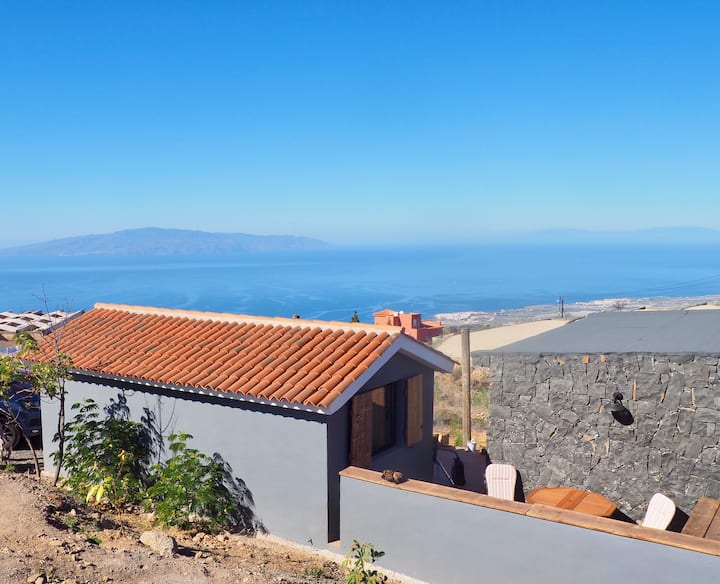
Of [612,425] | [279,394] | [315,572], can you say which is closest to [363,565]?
[315,572]

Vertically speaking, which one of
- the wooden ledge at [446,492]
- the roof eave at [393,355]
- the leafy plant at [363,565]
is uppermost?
the roof eave at [393,355]

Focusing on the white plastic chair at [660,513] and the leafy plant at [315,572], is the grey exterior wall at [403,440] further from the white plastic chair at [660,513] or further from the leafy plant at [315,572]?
the white plastic chair at [660,513]

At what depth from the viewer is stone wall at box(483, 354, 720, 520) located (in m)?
8.74

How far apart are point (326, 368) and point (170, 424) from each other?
3000mm

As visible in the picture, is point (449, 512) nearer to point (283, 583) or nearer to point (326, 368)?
point (283, 583)

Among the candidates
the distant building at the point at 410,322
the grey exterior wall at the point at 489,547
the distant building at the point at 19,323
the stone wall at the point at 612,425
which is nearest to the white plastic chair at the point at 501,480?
the stone wall at the point at 612,425

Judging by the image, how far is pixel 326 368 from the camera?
9.66 meters

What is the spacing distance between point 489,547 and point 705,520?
2.72 metres

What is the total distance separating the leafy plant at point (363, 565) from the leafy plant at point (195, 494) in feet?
7.37

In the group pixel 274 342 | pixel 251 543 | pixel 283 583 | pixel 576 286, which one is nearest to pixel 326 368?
pixel 274 342

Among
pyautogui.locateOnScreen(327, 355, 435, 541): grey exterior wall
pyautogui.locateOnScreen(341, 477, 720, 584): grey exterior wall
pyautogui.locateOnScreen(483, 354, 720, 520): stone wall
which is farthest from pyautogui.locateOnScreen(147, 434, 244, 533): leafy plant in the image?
pyautogui.locateOnScreen(483, 354, 720, 520): stone wall

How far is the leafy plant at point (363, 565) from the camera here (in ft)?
22.4

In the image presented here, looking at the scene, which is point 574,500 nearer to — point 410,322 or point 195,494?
point 195,494

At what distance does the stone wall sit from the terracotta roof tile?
239cm
